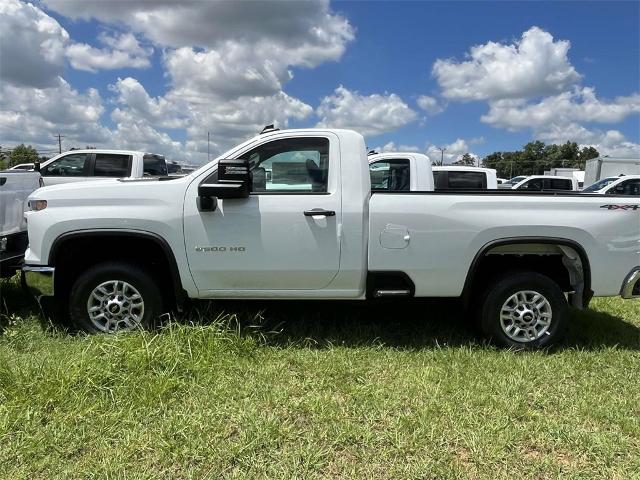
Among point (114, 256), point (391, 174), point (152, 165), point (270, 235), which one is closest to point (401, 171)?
point (391, 174)

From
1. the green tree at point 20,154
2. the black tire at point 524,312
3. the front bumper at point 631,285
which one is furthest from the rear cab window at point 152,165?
the green tree at point 20,154

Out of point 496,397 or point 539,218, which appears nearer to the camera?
point 496,397

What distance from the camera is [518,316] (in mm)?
4574

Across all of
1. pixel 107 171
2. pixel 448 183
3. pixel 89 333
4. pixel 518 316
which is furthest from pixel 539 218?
pixel 107 171

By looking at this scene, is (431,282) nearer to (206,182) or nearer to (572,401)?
(572,401)

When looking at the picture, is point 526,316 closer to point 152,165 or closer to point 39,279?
point 39,279

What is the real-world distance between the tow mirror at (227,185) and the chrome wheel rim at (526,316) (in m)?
2.45

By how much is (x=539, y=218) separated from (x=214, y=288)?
9.14ft

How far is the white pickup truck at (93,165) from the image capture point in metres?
12.1

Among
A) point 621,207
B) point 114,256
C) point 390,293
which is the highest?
point 621,207

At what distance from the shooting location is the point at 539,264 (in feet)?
15.8

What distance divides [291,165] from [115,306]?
6.31 feet

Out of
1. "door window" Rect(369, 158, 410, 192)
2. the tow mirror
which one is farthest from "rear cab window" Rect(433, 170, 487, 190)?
the tow mirror

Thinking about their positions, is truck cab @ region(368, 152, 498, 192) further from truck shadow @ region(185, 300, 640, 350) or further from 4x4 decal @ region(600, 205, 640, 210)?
4x4 decal @ region(600, 205, 640, 210)
